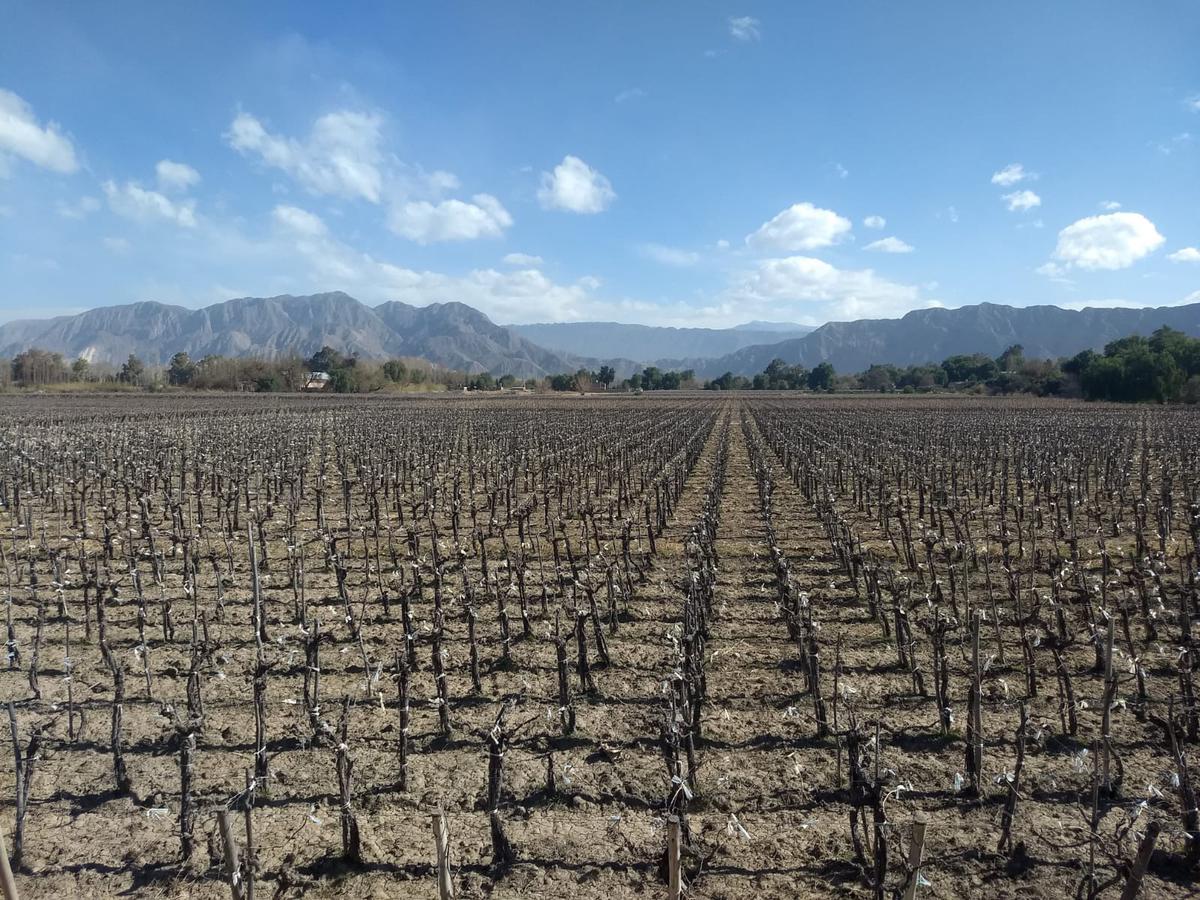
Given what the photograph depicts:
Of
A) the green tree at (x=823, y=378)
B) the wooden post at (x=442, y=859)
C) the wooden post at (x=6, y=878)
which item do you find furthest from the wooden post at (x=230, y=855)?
the green tree at (x=823, y=378)

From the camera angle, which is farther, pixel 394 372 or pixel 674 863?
pixel 394 372

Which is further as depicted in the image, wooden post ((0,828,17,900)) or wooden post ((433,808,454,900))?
wooden post ((433,808,454,900))

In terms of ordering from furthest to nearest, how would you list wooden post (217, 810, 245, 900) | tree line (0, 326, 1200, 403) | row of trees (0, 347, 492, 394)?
1. row of trees (0, 347, 492, 394)
2. tree line (0, 326, 1200, 403)
3. wooden post (217, 810, 245, 900)

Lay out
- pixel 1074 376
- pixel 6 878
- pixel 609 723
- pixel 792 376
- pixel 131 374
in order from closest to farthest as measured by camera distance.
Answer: pixel 6 878 < pixel 609 723 < pixel 1074 376 < pixel 131 374 < pixel 792 376

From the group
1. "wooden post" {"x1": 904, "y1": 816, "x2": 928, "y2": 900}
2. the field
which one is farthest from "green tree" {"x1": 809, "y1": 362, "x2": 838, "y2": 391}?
"wooden post" {"x1": 904, "y1": 816, "x2": 928, "y2": 900}

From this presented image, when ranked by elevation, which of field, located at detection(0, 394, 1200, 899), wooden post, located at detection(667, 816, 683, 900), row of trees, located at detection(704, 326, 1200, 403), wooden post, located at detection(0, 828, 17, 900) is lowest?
field, located at detection(0, 394, 1200, 899)

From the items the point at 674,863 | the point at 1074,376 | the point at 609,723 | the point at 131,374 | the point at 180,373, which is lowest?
the point at 609,723

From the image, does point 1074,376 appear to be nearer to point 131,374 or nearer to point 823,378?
point 823,378

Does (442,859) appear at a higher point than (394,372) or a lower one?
lower

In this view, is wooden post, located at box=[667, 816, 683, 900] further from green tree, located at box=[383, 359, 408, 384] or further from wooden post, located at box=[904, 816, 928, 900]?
green tree, located at box=[383, 359, 408, 384]

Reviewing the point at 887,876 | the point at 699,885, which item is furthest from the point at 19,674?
the point at 887,876

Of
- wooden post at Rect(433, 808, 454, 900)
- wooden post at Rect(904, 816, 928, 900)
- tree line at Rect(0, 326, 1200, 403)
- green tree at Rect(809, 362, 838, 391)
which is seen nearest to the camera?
wooden post at Rect(904, 816, 928, 900)

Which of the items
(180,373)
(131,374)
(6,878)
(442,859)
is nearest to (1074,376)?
(442,859)

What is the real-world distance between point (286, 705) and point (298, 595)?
3.26m
